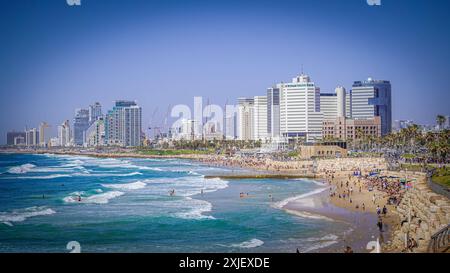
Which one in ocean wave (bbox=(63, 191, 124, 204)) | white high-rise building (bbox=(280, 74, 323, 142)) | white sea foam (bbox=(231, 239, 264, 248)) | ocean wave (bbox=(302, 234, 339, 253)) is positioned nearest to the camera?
ocean wave (bbox=(302, 234, 339, 253))

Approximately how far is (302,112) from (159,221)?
3390cm

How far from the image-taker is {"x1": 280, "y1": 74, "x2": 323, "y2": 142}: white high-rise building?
135 feet

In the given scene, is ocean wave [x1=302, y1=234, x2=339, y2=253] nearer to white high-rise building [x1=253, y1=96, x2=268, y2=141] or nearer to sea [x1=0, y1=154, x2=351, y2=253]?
sea [x1=0, y1=154, x2=351, y2=253]

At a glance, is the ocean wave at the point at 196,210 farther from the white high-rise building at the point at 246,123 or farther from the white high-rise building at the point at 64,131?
the white high-rise building at the point at 246,123

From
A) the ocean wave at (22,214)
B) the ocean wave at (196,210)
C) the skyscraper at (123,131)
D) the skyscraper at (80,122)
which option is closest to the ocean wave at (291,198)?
the ocean wave at (196,210)

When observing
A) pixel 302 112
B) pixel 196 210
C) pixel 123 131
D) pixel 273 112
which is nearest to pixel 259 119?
pixel 273 112

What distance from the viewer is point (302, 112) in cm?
4400

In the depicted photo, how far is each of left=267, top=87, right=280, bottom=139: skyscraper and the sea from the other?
38863 millimetres

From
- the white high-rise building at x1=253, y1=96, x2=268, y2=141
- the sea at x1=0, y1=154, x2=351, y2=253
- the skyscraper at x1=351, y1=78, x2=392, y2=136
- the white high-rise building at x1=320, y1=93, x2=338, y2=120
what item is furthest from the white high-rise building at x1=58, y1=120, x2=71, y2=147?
the white high-rise building at x1=253, y1=96, x2=268, y2=141

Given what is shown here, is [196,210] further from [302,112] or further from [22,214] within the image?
[302,112]

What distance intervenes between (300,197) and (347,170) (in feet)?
36.7

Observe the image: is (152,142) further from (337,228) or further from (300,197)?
(337,228)

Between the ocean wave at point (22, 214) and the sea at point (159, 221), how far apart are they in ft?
0.07
